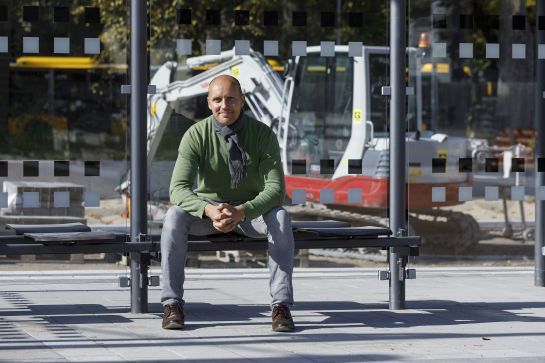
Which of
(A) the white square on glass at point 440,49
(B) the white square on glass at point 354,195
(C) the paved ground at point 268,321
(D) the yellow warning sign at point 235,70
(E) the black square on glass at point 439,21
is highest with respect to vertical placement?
(E) the black square on glass at point 439,21

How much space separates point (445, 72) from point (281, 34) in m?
4.94

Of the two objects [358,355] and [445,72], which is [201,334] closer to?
[358,355]

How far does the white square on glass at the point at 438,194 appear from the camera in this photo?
34.9 ft

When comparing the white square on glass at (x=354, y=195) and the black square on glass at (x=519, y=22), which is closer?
the white square on glass at (x=354, y=195)

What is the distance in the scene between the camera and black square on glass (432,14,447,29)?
1114 cm

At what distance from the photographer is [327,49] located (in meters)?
9.63

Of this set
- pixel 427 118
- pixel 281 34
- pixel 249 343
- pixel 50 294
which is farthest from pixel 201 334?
pixel 427 118

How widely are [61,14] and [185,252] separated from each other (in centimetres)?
195

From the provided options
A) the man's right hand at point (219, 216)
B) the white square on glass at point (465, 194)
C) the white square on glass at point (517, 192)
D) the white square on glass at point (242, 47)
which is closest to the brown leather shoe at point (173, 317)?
the man's right hand at point (219, 216)

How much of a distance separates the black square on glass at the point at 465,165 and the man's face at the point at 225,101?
3107mm

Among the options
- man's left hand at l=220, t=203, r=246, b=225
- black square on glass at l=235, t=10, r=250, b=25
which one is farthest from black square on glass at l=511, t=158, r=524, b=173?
man's left hand at l=220, t=203, r=246, b=225

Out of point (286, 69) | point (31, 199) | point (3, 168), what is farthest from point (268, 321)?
point (286, 69)

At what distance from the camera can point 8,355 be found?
639 cm

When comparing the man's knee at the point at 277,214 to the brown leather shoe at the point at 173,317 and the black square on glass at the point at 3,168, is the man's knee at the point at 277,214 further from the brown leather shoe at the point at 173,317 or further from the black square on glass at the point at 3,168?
the black square on glass at the point at 3,168
